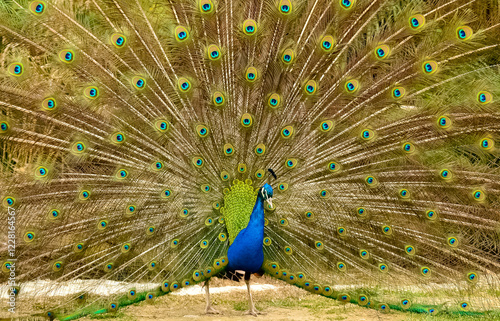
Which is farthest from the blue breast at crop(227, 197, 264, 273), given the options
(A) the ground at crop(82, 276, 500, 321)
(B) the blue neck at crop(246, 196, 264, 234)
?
(A) the ground at crop(82, 276, 500, 321)

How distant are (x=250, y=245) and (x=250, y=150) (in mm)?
895

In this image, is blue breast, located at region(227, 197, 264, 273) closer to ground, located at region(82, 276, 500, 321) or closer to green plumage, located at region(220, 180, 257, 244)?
green plumage, located at region(220, 180, 257, 244)

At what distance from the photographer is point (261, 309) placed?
622cm

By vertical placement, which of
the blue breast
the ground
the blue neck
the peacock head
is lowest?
the ground

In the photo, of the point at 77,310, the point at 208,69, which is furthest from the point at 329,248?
the point at 77,310

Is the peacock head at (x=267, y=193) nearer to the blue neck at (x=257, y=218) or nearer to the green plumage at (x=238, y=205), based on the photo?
the blue neck at (x=257, y=218)

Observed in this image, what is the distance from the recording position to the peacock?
442cm

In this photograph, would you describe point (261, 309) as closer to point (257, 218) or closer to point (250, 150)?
point (257, 218)

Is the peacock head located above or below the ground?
above

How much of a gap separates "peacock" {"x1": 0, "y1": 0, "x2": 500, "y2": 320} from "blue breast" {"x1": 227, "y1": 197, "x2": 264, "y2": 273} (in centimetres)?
2

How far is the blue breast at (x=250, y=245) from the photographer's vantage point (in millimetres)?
4867

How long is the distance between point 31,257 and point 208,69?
2326 mm

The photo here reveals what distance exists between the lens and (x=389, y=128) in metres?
4.88

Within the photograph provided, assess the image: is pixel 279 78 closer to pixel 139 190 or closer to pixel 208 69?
pixel 208 69
